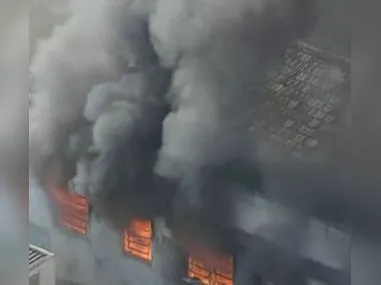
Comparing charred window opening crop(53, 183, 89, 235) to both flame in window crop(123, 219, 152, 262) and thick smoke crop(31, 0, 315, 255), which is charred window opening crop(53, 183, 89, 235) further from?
flame in window crop(123, 219, 152, 262)

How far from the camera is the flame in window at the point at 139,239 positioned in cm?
169

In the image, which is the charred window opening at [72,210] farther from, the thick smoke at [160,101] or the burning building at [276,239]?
the burning building at [276,239]

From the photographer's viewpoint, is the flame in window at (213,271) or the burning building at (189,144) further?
A: the flame in window at (213,271)

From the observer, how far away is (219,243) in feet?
5.12

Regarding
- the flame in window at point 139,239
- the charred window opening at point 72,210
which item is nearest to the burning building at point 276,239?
the flame in window at point 139,239

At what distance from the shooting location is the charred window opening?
1.83 metres

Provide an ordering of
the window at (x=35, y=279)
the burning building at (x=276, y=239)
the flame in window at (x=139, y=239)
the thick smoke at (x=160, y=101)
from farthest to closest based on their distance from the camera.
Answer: the window at (x=35, y=279)
the flame in window at (x=139, y=239)
the thick smoke at (x=160, y=101)
the burning building at (x=276, y=239)

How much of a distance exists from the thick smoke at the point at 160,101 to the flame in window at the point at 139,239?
1.3 inches

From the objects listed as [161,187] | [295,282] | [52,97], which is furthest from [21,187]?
[52,97]

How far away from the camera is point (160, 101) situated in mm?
1660

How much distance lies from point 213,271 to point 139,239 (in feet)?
0.88

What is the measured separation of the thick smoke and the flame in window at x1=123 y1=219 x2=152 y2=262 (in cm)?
3

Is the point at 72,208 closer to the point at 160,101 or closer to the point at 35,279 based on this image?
the point at 35,279

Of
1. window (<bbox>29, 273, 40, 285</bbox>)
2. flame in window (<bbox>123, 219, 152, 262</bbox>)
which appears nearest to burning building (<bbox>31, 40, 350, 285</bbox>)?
flame in window (<bbox>123, 219, 152, 262</bbox>)
